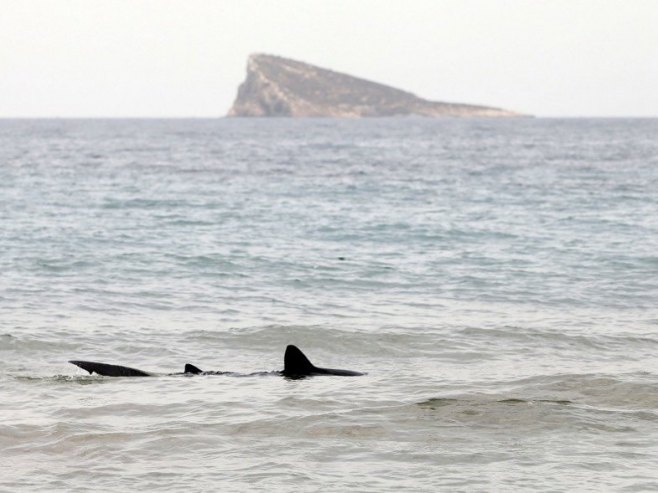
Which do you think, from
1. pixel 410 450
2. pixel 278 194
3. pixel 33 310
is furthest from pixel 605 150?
pixel 410 450

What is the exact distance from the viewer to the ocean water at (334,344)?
34.2 feet

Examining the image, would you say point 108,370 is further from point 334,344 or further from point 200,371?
point 334,344

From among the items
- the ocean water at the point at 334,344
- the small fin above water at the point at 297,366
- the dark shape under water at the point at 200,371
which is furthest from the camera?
the dark shape under water at the point at 200,371

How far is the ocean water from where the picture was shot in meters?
10.4

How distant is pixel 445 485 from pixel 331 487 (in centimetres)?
103

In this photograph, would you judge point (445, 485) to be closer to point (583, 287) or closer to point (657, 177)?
point (583, 287)

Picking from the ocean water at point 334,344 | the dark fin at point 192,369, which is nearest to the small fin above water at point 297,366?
the ocean water at point 334,344

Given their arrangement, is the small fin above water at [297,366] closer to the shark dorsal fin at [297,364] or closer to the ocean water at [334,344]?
the shark dorsal fin at [297,364]

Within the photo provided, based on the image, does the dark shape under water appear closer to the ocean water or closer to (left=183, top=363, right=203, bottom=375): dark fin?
(left=183, top=363, right=203, bottom=375): dark fin

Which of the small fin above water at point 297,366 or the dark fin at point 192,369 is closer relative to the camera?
the small fin above water at point 297,366

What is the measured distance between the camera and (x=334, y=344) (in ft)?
55.3

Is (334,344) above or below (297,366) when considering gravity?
below

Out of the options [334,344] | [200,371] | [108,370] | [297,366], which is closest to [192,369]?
[200,371]

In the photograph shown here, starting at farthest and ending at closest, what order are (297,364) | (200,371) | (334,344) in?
(334,344) < (200,371) < (297,364)
